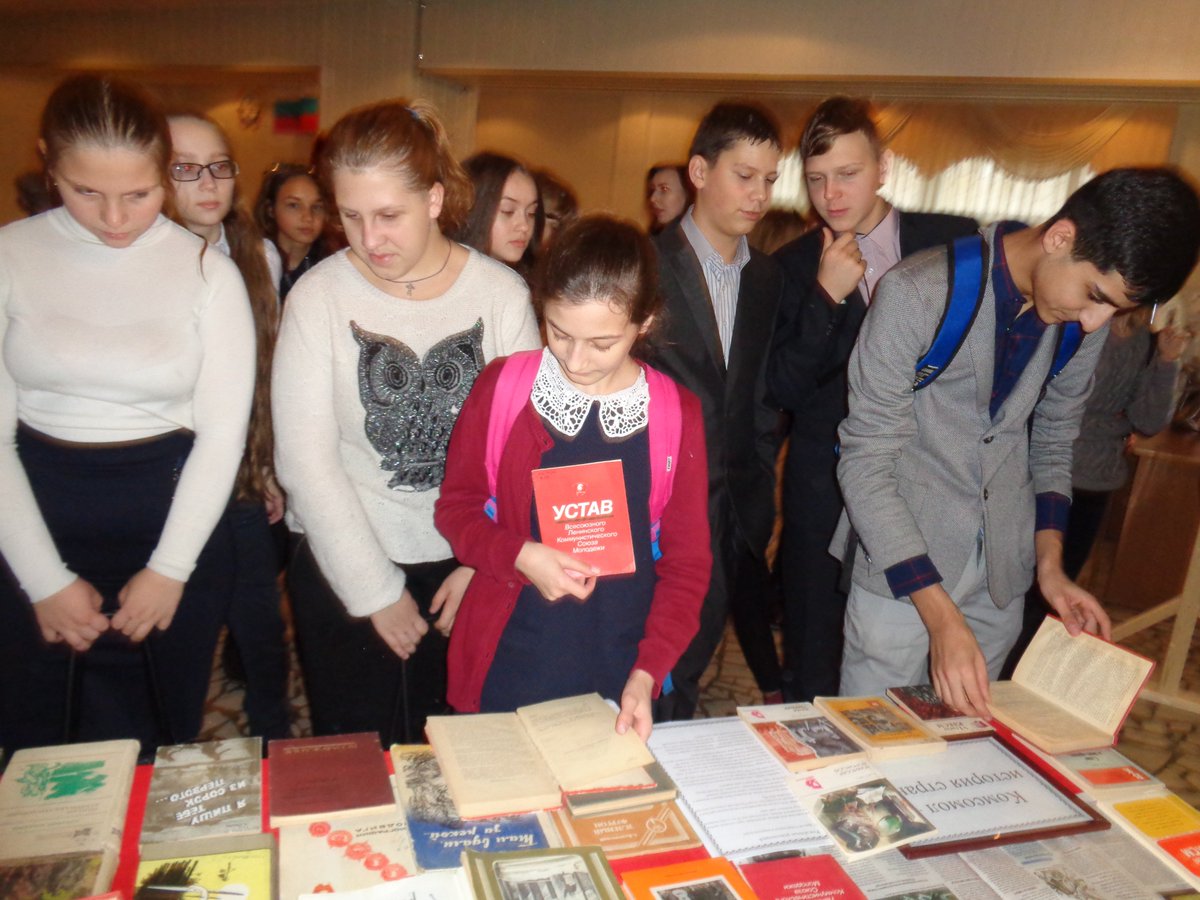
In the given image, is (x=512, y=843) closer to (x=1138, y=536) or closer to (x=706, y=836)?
(x=706, y=836)

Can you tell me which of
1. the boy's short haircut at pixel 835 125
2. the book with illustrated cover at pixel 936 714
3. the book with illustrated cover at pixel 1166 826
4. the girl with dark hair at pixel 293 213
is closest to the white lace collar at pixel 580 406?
the book with illustrated cover at pixel 936 714

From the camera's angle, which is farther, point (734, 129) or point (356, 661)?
point (734, 129)

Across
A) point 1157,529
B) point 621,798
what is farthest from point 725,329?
point 1157,529

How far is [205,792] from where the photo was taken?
1.00 m

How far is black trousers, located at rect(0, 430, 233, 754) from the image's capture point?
142cm

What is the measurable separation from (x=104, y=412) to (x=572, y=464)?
0.80 m

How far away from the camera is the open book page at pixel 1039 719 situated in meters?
1.29

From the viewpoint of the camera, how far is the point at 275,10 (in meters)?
7.69

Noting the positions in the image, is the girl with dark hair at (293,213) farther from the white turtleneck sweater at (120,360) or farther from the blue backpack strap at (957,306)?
the blue backpack strap at (957,306)

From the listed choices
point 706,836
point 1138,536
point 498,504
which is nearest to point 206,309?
point 498,504

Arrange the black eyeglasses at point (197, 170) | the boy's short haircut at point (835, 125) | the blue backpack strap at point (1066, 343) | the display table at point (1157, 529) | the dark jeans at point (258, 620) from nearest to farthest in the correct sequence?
1. the blue backpack strap at point (1066, 343)
2. the black eyeglasses at point (197, 170)
3. the dark jeans at point (258, 620)
4. the boy's short haircut at point (835, 125)
5. the display table at point (1157, 529)

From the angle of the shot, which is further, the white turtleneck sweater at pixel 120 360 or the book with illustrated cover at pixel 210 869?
the white turtleneck sweater at pixel 120 360

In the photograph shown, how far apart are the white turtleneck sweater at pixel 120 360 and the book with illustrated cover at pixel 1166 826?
1.49 metres

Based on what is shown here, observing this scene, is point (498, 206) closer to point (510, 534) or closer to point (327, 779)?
point (510, 534)
